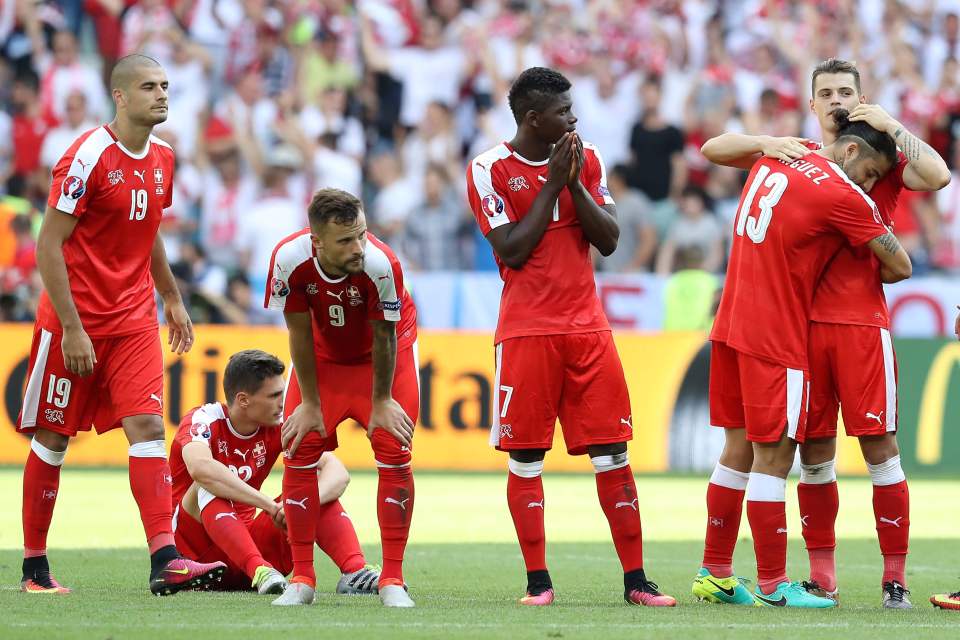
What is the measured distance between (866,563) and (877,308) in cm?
255

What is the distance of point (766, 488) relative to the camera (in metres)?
7.11

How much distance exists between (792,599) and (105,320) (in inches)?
138

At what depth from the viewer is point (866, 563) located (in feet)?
30.3

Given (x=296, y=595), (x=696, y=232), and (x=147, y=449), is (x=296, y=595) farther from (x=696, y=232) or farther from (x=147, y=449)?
(x=696, y=232)

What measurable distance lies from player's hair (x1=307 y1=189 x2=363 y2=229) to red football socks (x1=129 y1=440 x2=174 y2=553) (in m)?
1.55

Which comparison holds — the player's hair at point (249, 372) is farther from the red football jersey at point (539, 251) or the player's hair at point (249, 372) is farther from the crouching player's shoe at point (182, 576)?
the red football jersey at point (539, 251)

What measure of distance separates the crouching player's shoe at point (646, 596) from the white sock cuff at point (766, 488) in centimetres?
60

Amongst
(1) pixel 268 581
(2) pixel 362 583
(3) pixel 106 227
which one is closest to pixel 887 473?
(2) pixel 362 583

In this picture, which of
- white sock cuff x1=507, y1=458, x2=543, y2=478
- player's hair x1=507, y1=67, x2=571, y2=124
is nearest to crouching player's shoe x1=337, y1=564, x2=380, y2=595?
white sock cuff x1=507, y1=458, x2=543, y2=478

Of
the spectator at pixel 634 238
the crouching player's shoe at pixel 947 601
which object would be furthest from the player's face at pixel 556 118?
the spectator at pixel 634 238

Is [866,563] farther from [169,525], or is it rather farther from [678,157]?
[678,157]

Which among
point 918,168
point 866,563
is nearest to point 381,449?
point 918,168

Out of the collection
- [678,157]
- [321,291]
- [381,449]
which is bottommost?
[381,449]

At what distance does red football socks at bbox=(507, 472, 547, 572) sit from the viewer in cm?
708
